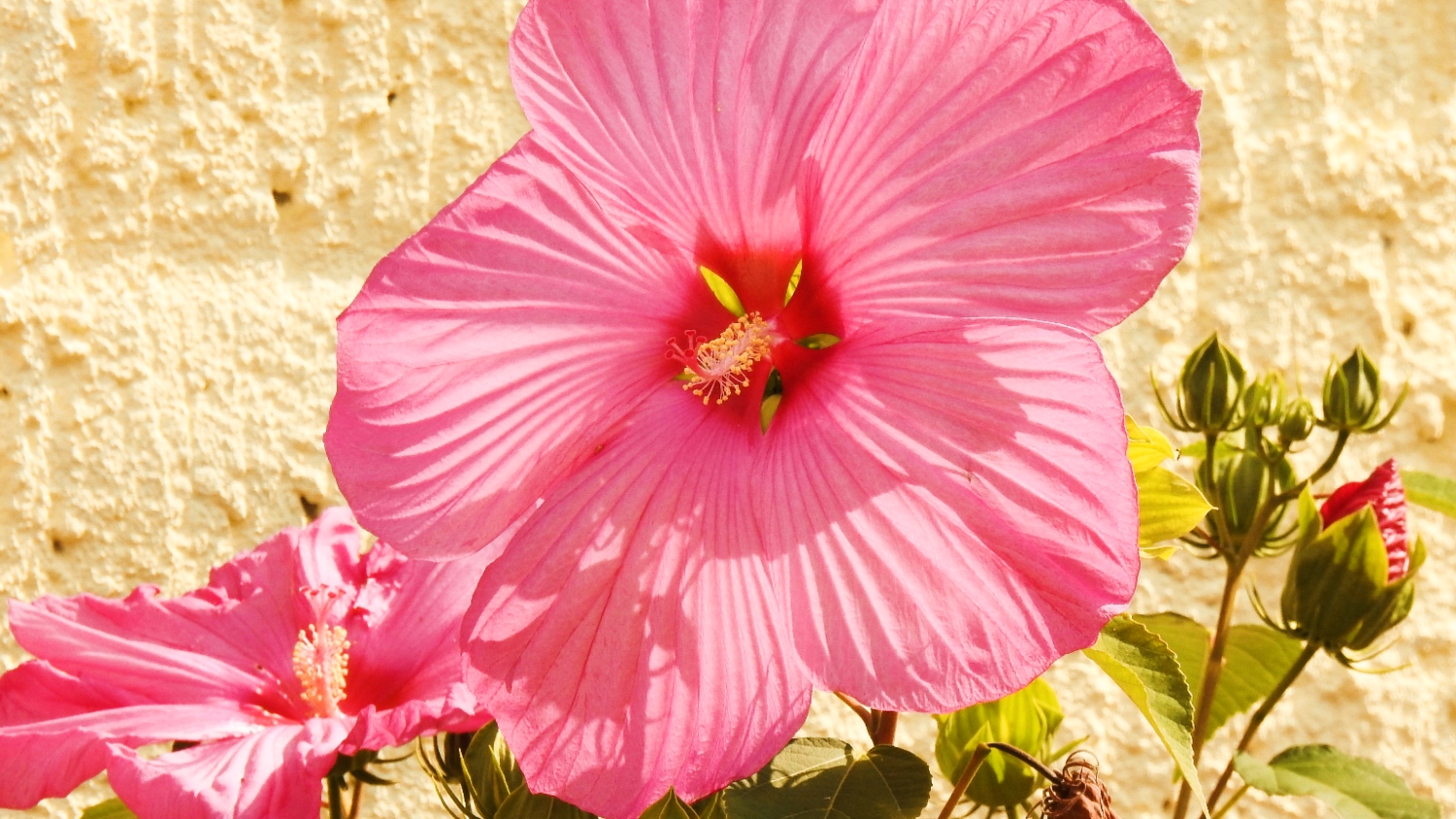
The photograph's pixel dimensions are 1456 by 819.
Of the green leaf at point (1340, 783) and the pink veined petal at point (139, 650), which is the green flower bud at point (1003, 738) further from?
the pink veined petal at point (139, 650)

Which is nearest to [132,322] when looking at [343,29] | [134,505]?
[134,505]

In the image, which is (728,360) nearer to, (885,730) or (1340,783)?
(885,730)

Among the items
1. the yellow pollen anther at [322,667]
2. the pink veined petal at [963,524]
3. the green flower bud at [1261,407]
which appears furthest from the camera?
the green flower bud at [1261,407]

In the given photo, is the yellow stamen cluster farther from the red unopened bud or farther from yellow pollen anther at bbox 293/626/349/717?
the red unopened bud

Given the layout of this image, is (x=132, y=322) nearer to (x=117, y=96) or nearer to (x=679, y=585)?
(x=117, y=96)

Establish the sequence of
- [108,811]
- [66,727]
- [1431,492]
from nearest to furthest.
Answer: [66,727]
[108,811]
[1431,492]

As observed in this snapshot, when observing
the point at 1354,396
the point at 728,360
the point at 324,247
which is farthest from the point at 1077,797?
the point at 324,247

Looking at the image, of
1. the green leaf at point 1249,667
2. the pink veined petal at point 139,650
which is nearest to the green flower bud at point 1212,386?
the green leaf at point 1249,667
